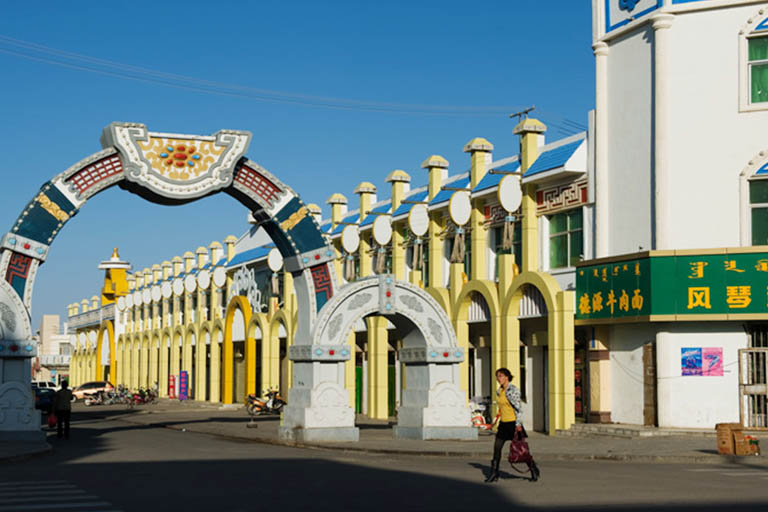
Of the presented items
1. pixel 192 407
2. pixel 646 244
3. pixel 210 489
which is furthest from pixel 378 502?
pixel 192 407

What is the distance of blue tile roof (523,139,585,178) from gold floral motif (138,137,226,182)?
10150 millimetres

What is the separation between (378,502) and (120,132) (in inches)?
621

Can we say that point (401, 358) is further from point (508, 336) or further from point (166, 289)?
point (166, 289)

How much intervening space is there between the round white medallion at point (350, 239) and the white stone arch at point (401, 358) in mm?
16466

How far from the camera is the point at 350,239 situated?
45.8 metres

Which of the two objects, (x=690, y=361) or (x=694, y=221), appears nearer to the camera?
(x=690, y=361)

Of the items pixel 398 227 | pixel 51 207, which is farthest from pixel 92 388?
pixel 51 207

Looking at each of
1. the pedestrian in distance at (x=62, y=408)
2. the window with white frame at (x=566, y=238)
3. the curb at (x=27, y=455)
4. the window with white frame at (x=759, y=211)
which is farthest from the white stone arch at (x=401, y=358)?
the window with white frame at (x=759, y=211)

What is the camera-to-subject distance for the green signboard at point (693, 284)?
1093 inches

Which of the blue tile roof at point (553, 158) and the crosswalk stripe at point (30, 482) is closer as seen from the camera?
the crosswalk stripe at point (30, 482)

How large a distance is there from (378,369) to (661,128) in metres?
18.5

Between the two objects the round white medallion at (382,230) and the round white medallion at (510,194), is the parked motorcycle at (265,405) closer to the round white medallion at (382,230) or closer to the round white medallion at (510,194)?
the round white medallion at (382,230)

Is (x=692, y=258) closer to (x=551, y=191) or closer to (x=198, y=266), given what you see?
(x=551, y=191)

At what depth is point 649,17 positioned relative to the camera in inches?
1176
